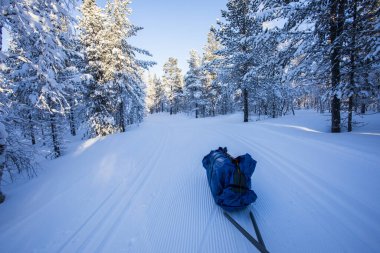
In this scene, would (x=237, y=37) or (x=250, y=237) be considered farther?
(x=237, y=37)

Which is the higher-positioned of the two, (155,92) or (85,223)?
(155,92)

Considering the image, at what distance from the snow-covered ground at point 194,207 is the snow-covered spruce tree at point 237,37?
39.6 ft

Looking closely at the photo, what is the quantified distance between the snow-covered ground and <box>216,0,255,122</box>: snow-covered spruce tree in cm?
1208

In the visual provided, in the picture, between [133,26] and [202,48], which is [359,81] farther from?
[202,48]

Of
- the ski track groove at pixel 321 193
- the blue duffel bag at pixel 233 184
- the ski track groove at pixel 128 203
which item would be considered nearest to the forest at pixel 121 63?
the ski track groove at pixel 128 203

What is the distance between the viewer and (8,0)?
4188 mm

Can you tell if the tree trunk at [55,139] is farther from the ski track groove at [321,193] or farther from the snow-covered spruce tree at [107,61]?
the ski track groove at [321,193]

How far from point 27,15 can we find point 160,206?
17.5ft

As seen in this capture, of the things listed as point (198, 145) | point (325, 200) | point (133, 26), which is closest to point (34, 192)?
point (198, 145)

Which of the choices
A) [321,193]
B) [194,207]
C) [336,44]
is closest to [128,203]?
[194,207]

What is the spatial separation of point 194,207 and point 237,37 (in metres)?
17.2

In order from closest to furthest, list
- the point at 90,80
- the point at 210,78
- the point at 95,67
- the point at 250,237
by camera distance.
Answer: the point at 250,237, the point at 90,80, the point at 95,67, the point at 210,78

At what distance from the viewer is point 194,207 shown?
13.7 feet

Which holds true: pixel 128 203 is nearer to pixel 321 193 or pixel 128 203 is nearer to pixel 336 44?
pixel 321 193
